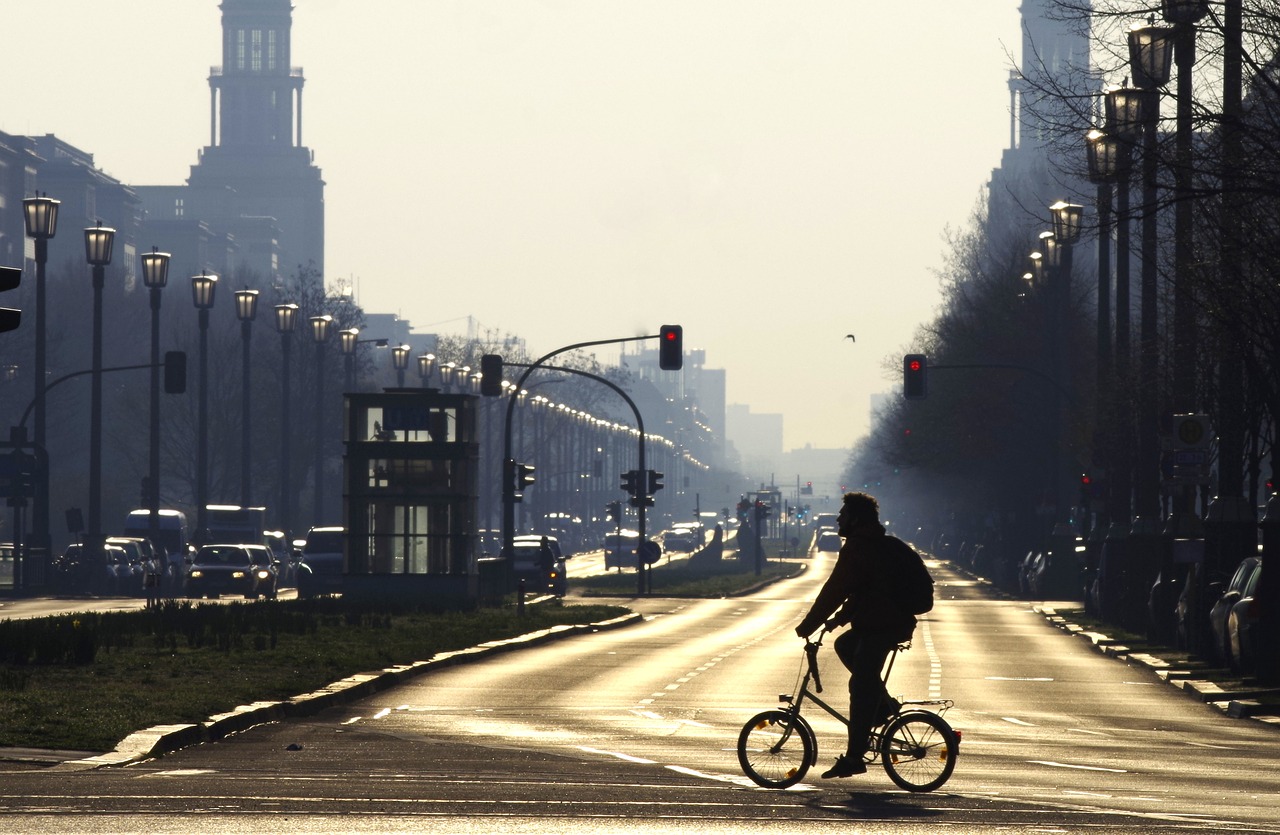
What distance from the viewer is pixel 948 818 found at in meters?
11.7

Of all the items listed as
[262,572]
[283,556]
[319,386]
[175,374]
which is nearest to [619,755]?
[262,572]

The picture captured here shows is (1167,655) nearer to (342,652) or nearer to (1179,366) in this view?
(1179,366)

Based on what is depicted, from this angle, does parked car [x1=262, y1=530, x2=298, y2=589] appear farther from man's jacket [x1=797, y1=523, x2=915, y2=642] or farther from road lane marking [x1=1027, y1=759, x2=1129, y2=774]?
man's jacket [x1=797, y1=523, x2=915, y2=642]

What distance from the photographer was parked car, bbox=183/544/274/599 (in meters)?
57.1

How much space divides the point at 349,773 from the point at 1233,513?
1566 cm

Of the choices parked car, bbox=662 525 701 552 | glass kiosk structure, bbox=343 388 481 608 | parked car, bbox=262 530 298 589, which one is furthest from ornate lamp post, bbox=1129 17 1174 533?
parked car, bbox=662 525 701 552

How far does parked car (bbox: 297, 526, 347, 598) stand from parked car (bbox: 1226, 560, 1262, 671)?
116 feet

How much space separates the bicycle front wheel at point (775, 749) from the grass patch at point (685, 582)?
4878 centimetres

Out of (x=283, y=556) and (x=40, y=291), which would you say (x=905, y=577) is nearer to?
(x=40, y=291)

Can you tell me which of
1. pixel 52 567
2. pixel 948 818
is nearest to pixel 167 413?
pixel 52 567

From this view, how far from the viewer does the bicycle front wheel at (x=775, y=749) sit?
1342 cm

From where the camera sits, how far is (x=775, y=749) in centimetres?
1348

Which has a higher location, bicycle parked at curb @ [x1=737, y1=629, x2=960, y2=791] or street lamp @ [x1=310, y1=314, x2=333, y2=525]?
street lamp @ [x1=310, y1=314, x2=333, y2=525]

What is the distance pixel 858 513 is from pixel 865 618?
67cm
